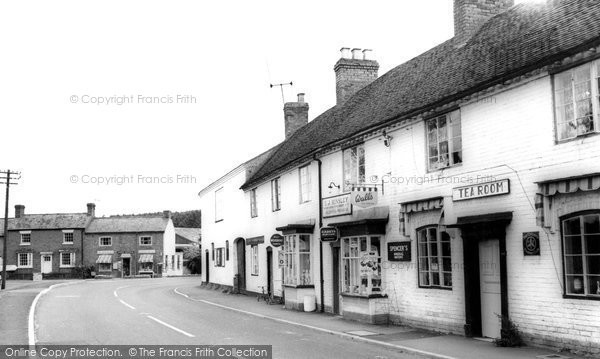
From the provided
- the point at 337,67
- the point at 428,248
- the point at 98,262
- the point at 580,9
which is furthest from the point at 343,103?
the point at 98,262

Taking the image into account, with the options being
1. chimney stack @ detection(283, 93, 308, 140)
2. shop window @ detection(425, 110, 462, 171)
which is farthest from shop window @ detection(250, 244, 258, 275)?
shop window @ detection(425, 110, 462, 171)

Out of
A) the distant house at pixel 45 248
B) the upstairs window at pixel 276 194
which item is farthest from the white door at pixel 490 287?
the distant house at pixel 45 248

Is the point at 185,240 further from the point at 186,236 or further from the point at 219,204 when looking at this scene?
the point at 219,204

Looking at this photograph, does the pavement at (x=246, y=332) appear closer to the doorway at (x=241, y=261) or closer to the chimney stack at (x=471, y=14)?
the doorway at (x=241, y=261)

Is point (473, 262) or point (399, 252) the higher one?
point (399, 252)

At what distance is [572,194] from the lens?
1133cm

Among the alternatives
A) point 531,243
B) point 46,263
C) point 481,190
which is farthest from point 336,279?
point 46,263

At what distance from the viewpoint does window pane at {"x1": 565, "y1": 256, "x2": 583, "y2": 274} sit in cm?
1131

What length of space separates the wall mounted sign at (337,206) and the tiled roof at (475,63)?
1886mm

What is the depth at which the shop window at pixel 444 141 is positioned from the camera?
582 inches

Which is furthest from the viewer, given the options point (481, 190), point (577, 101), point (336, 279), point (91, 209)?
point (91, 209)

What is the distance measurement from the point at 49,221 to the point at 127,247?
9051 mm

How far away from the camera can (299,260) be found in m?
23.3

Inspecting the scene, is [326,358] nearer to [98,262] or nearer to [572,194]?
[572,194]
